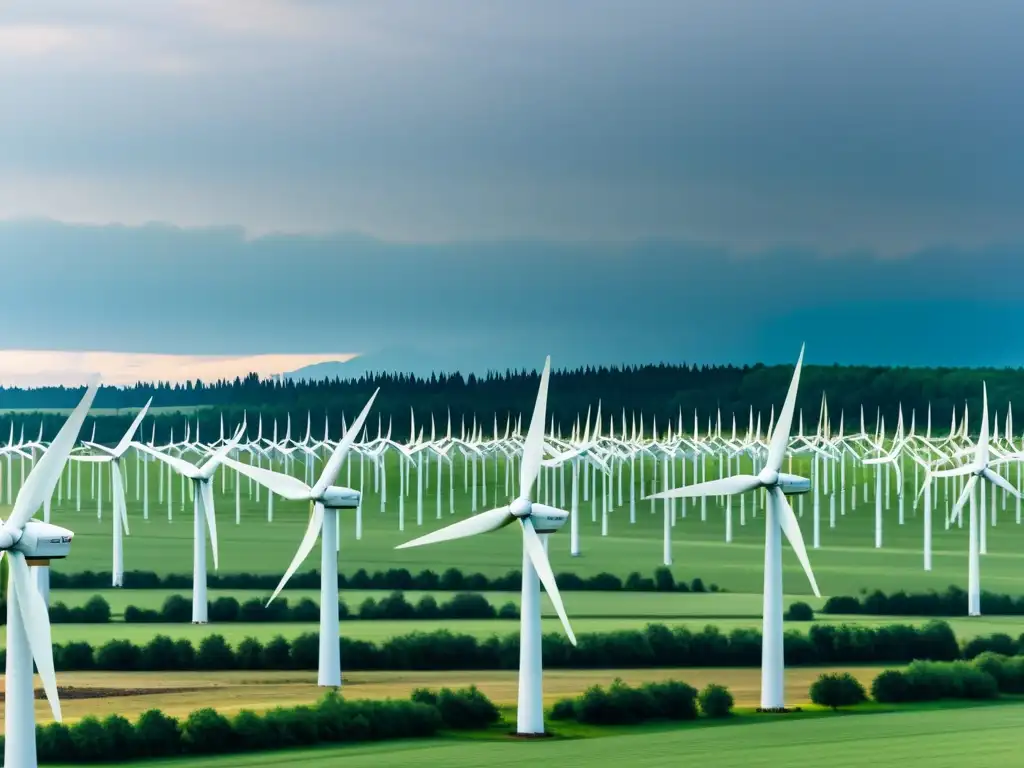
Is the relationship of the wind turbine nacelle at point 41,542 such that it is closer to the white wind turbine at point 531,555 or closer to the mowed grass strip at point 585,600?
the white wind turbine at point 531,555

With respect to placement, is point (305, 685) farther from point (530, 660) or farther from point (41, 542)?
point (41, 542)

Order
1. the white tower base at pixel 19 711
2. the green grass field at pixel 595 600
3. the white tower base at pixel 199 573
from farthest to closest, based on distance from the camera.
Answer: the green grass field at pixel 595 600
the white tower base at pixel 199 573
the white tower base at pixel 19 711

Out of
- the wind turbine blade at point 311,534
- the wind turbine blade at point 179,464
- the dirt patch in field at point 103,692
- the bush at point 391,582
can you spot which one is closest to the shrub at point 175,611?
the wind turbine blade at point 179,464

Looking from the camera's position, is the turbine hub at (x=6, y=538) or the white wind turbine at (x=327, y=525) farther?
the white wind turbine at (x=327, y=525)

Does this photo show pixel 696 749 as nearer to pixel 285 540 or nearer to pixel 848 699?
pixel 848 699

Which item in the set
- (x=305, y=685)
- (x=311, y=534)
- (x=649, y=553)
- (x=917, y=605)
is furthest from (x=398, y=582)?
(x=311, y=534)

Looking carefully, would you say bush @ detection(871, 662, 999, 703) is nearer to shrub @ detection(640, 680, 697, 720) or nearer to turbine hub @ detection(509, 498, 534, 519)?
shrub @ detection(640, 680, 697, 720)

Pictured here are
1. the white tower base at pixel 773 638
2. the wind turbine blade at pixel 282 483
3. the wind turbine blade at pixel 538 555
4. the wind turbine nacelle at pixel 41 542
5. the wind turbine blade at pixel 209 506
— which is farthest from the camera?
the wind turbine blade at pixel 209 506
